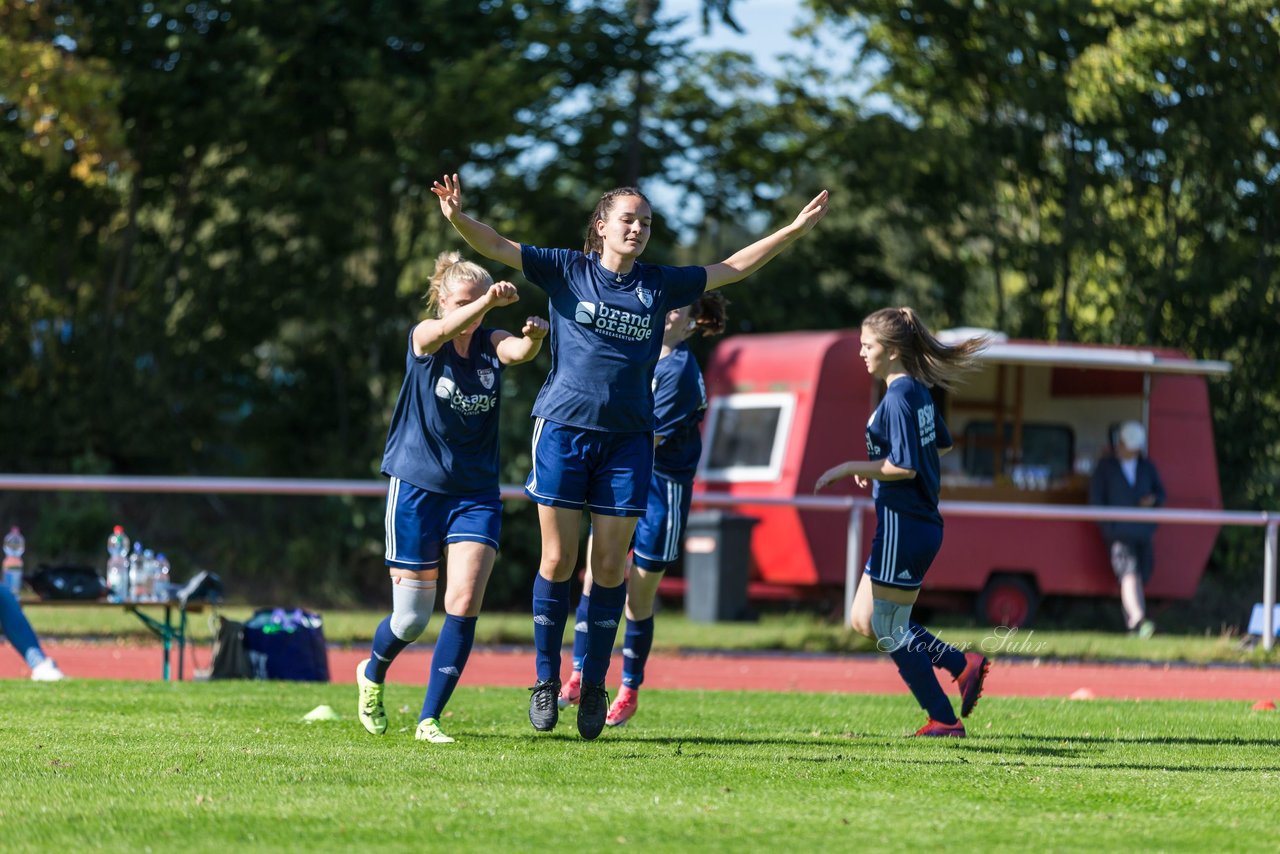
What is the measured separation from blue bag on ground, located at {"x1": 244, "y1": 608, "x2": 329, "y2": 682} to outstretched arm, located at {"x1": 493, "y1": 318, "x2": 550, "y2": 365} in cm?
446

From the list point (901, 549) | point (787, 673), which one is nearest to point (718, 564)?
point (787, 673)

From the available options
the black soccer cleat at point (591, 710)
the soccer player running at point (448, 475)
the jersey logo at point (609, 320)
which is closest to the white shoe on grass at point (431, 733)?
the soccer player running at point (448, 475)

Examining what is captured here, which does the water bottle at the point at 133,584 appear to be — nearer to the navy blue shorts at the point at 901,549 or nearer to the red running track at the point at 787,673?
the red running track at the point at 787,673

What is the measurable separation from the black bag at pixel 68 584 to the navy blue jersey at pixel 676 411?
15.1 ft

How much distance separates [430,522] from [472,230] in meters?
1.22

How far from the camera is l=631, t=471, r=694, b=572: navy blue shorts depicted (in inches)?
324

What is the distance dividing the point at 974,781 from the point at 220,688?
5.13 meters

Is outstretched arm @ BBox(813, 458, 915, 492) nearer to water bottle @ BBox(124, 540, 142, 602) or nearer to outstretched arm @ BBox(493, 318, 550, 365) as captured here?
outstretched arm @ BBox(493, 318, 550, 365)

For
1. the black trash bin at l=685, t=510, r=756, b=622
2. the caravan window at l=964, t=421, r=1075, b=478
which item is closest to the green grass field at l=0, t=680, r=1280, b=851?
the black trash bin at l=685, t=510, r=756, b=622

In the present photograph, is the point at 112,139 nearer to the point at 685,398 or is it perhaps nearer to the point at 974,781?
the point at 685,398

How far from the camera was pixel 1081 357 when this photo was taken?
18156 mm

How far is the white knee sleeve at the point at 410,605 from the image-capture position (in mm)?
7223

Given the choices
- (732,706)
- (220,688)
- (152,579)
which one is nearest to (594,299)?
(732,706)

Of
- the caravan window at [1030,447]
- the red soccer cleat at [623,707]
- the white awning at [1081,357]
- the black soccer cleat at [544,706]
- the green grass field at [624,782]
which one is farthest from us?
the caravan window at [1030,447]
